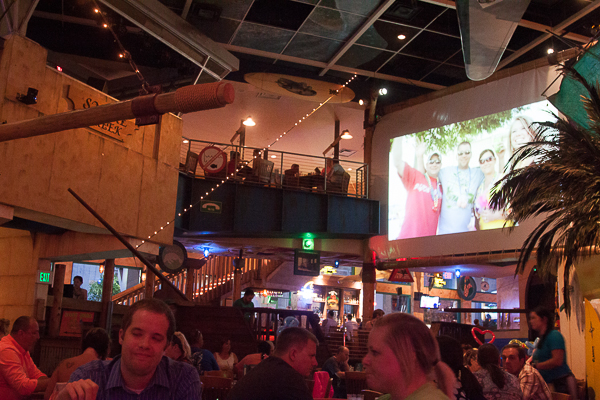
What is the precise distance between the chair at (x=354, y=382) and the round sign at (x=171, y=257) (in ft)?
19.6

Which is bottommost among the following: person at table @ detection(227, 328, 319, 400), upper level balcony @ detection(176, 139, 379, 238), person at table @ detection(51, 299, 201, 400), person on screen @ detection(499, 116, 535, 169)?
person at table @ detection(227, 328, 319, 400)

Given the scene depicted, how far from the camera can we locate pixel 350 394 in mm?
6785

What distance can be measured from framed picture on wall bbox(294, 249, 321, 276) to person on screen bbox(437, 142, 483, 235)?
337 centimetres

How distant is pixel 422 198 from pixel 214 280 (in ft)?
23.0

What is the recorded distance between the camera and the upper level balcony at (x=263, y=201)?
41.9 ft

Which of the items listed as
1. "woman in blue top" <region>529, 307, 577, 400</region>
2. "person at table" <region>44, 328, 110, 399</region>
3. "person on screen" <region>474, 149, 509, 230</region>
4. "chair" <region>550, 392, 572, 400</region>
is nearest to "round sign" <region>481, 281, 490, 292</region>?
"person on screen" <region>474, 149, 509, 230</region>

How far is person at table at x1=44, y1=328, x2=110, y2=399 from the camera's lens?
396 centimetres

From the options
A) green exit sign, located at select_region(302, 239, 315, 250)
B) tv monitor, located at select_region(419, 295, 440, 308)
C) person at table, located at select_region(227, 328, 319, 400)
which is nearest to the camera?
person at table, located at select_region(227, 328, 319, 400)

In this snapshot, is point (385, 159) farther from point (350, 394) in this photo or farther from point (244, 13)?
point (350, 394)

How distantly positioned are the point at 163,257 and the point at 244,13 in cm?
576

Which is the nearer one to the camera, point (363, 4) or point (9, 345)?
point (9, 345)

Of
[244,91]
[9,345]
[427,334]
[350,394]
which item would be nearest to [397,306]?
[244,91]

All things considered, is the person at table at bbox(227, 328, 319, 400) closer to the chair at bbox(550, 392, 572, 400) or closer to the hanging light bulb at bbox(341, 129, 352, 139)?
the chair at bbox(550, 392, 572, 400)

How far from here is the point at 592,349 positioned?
7062mm
